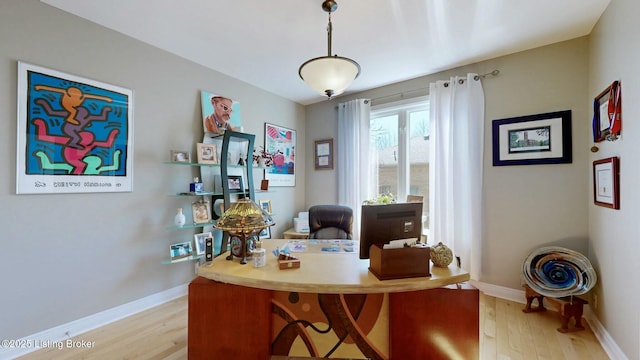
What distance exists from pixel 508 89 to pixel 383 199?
173cm

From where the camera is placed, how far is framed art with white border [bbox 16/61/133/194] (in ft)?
6.22

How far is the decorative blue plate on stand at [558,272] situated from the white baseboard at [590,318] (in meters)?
0.30

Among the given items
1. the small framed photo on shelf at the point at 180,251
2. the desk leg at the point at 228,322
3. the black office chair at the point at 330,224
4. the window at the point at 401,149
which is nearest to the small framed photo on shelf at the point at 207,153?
the small framed photo on shelf at the point at 180,251

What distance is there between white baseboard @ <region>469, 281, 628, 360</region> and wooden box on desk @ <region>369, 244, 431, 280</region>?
160 cm

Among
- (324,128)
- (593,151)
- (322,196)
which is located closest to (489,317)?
(593,151)

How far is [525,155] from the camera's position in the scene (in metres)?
2.61

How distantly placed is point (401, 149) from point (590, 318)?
239 cm

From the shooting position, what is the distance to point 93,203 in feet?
7.28

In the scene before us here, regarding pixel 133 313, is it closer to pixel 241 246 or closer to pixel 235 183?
pixel 235 183

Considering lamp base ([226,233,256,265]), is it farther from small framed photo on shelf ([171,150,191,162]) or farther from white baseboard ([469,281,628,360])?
white baseboard ([469,281,628,360])

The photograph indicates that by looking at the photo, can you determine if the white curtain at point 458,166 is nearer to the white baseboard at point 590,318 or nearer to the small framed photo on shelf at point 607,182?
the white baseboard at point 590,318

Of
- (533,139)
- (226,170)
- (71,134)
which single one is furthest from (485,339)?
(71,134)

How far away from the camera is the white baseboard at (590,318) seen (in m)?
1.80

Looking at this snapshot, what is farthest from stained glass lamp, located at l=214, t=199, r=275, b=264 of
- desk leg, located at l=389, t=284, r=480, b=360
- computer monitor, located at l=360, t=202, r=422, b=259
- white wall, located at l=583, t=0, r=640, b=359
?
white wall, located at l=583, t=0, r=640, b=359
